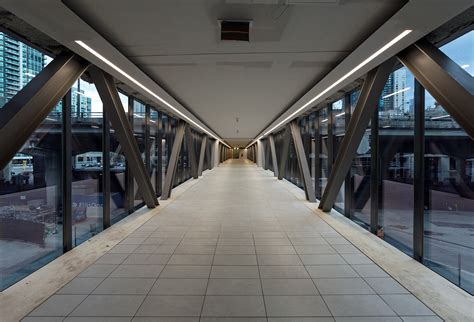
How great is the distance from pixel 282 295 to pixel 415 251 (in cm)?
221

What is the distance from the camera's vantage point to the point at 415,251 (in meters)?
3.84

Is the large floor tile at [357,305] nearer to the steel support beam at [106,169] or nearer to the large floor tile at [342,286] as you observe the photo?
the large floor tile at [342,286]

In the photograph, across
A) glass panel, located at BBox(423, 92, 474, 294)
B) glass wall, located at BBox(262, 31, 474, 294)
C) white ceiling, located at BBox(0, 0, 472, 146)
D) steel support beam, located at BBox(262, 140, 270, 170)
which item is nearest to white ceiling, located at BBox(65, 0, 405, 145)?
white ceiling, located at BBox(0, 0, 472, 146)

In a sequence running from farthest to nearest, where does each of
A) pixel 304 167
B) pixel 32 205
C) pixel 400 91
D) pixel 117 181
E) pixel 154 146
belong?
1. pixel 304 167
2. pixel 154 146
3. pixel 117 181
4. pixel 400 91
5. pixel 32 205

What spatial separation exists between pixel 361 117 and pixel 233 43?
2.77 m

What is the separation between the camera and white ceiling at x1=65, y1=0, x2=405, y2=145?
9.30 ft

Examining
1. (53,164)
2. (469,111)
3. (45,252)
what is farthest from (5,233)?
(469,111)

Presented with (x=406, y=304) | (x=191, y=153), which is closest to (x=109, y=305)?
(x=406, y=304)

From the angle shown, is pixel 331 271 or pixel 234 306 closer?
pixel 234 306

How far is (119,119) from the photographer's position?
5.29 metres

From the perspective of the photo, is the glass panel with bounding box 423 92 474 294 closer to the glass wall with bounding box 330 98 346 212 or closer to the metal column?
the glass wall with bounding box 330 98 346 212

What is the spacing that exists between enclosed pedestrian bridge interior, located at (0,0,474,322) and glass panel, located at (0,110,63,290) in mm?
22

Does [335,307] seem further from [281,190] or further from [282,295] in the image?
[281,190]

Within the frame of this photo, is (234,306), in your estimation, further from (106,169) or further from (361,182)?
(361,182)
